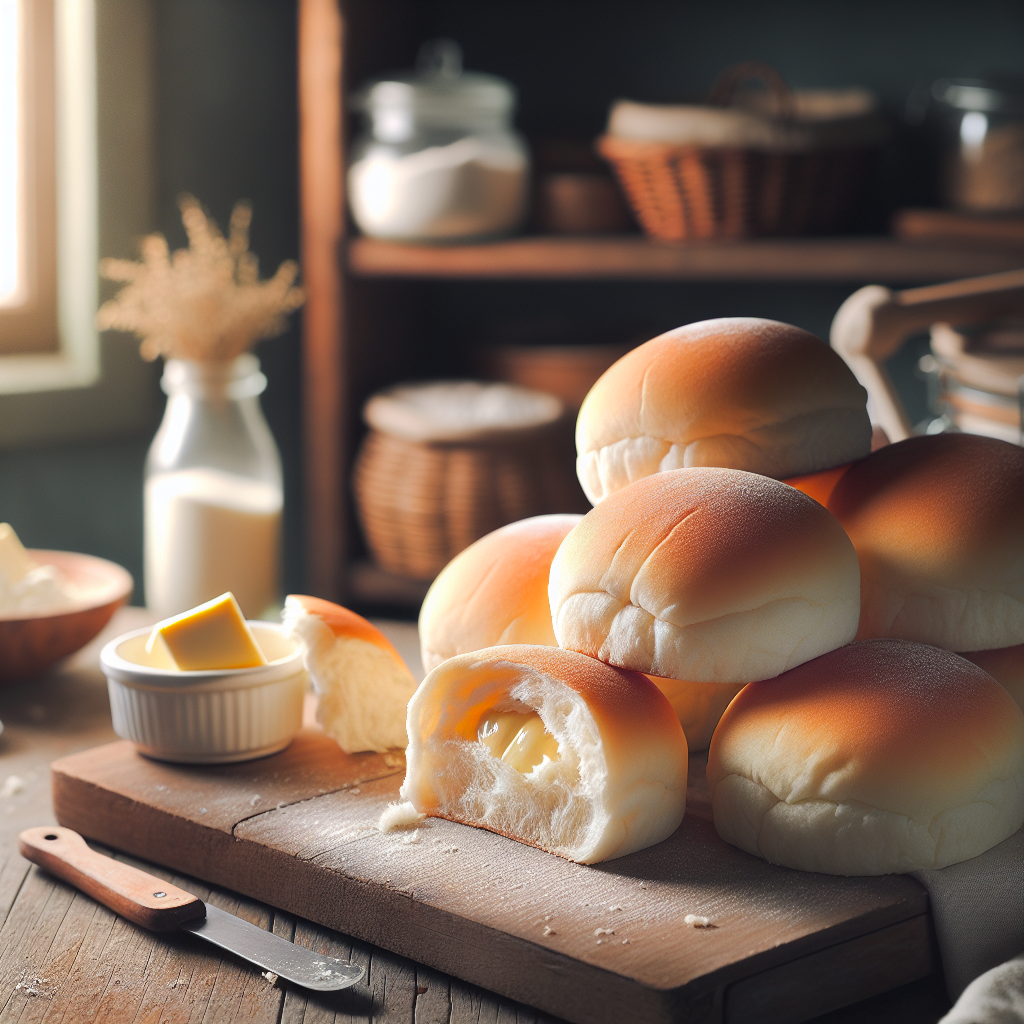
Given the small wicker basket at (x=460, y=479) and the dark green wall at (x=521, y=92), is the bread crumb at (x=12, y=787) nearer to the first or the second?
the small wicker basket at (x=460, y=479)

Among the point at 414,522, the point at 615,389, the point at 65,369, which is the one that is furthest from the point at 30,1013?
the point at 65,369

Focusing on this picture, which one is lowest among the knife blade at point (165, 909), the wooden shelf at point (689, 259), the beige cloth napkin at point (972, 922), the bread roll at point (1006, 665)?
the knife blade at point (165, 909)

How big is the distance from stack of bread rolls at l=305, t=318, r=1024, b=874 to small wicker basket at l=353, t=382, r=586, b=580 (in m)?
1.18

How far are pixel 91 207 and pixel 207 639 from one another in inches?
58.0

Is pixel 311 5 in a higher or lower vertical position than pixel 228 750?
higher

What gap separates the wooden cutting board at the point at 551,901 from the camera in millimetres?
625

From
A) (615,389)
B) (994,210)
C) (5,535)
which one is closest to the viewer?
(615,389)

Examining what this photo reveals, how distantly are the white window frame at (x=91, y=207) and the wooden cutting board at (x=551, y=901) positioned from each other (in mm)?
1379

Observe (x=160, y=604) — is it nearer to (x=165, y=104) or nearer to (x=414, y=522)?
(x=414, y=522)

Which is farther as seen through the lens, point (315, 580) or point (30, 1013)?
point (315, 580)

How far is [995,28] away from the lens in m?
2.16

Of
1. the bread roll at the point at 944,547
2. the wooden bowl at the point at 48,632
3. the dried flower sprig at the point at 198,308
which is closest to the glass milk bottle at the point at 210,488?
the dried flower sprig at the point at 198,308

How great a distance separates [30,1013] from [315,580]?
1.74 metres

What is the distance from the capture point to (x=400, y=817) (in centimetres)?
79
